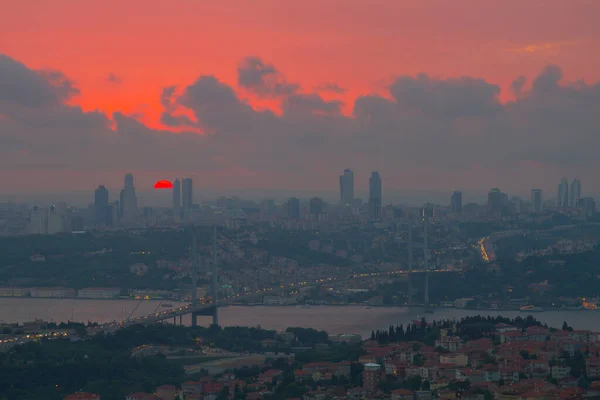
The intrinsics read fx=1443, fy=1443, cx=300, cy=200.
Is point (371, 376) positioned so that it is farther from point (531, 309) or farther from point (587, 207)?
point (587, 207)

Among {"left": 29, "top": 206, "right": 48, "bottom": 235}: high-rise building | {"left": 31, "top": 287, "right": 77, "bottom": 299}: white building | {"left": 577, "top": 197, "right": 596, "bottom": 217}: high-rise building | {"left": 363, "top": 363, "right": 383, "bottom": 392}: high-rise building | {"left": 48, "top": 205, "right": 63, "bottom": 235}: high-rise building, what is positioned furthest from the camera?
{"left": 577, "top": 197, "right": 596, "bottom": 217}: high-rise building

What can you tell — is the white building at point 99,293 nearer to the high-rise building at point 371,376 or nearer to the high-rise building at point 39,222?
the high-rise building at point 39,222

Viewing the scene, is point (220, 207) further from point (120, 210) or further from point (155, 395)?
point (155, 395)

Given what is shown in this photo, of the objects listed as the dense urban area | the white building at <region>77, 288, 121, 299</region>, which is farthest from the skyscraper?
the white building at <region>77, 288, 121, 299</region>

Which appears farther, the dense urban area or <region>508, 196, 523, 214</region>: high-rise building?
<region>508, 196, 523, 214</region>: high-rise building

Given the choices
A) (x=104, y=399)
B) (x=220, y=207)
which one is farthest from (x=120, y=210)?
(x=104, y=399)

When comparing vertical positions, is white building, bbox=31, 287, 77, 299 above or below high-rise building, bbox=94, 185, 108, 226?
below

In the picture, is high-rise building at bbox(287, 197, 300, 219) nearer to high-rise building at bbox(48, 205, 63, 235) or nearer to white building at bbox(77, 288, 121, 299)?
high-rise building at bbox(48, 205, 63, 235)

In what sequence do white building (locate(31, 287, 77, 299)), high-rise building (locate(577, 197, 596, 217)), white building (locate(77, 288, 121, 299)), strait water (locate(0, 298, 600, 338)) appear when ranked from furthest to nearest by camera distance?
high-rise building (locate(577, 197, 596, 217)) < white building (locate(31, 287, 77, 299)) < white building (locate(77, 288, 121, 299)) < strait water (locate(0, 298, 600, 338))
